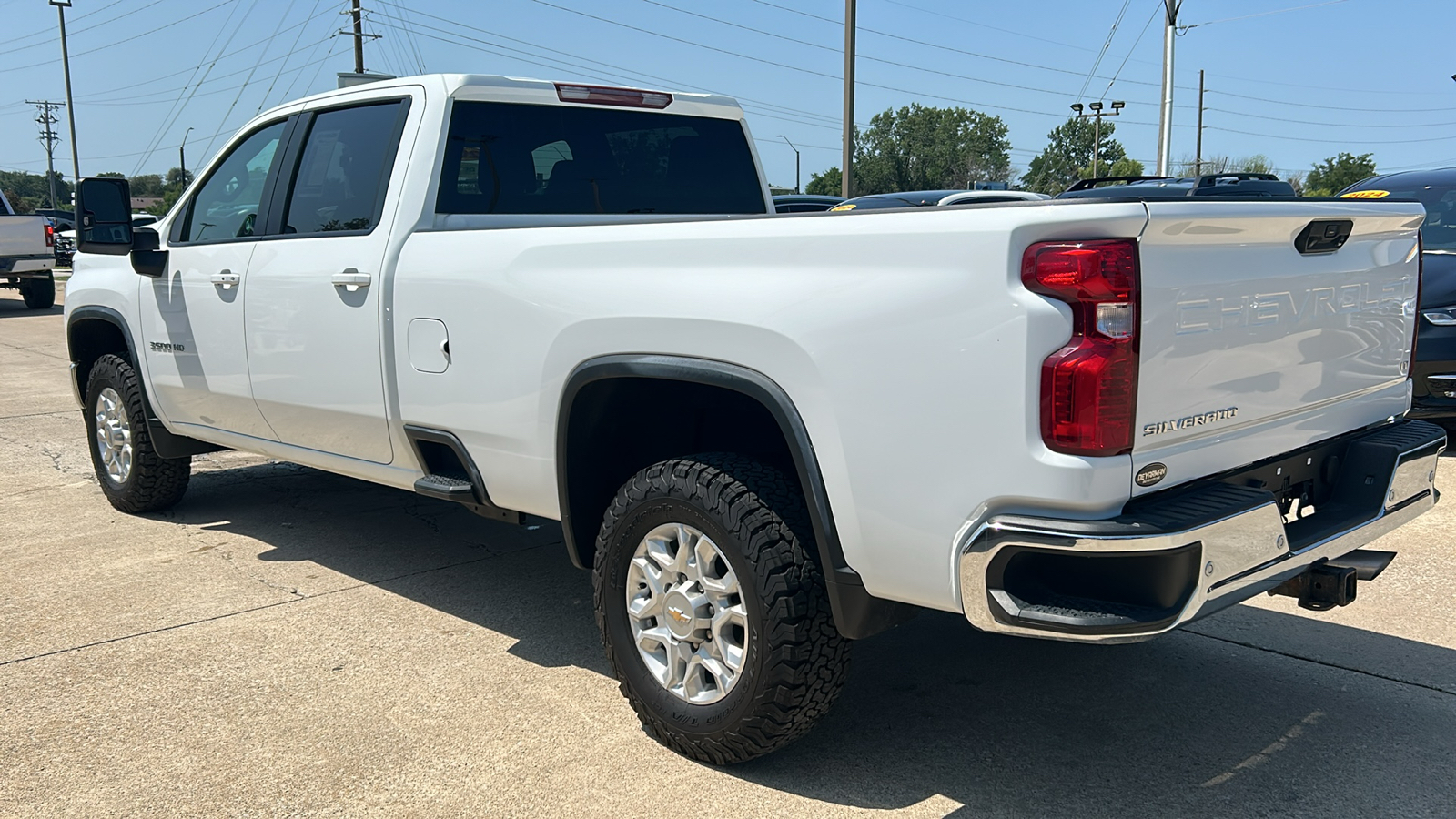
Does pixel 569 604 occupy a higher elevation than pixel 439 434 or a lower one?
lower

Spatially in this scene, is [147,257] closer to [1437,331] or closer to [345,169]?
[345,169]

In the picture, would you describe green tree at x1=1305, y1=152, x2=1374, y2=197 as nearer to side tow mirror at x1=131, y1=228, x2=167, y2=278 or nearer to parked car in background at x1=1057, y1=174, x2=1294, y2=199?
parked car in background at x1=1057, y1=174, x2=1294, y2=199

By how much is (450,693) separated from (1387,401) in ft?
10.0

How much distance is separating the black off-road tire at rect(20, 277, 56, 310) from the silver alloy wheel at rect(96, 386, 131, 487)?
54.8ft

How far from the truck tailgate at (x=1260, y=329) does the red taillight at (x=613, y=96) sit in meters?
2.79

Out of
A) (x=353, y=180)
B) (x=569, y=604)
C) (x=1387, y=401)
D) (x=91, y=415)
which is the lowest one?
(x=569, y=604)

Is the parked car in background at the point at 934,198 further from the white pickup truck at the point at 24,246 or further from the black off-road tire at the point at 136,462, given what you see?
the white pickup truck at the point at 24,246

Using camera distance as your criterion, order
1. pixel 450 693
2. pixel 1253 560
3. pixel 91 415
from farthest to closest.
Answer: pixel 91 415 < pixel 450 693 < pixel 1253 560

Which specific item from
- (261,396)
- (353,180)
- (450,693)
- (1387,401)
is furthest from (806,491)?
(261,396)

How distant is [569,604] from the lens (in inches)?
188

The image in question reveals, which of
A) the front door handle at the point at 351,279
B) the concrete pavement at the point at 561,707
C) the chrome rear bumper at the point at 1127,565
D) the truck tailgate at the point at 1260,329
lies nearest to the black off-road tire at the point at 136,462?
the concrete pavement at the point at 561,707

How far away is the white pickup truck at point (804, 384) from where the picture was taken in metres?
2.53

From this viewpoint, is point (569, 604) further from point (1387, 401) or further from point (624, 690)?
point (1387, 401)

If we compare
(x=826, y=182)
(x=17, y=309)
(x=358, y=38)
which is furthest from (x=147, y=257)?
(x=826, y=182)
